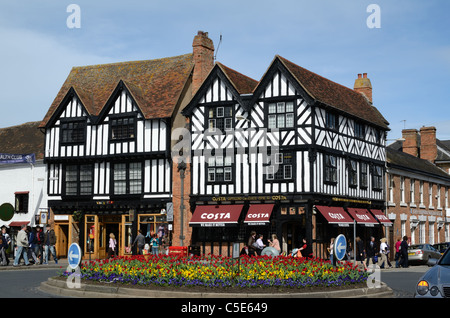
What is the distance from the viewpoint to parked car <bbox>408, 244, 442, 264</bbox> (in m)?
36.2

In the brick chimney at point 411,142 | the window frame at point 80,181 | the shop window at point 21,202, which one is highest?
the brick chimney at point 411,142

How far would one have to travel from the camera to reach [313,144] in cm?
3397

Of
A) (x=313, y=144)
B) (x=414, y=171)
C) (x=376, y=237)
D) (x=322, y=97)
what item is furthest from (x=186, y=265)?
(x=414, y=171)

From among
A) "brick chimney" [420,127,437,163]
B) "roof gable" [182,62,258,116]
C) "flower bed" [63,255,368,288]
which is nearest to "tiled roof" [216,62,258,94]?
"roof gable" [182,62,258,116]

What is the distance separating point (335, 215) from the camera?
35188 mm

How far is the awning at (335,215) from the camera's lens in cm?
3412

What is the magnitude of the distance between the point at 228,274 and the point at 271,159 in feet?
60.9

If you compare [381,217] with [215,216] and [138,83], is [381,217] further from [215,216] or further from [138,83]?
[138,83]

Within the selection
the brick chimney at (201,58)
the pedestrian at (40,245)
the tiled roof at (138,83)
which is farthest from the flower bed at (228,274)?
the brick chimney at (201,58)

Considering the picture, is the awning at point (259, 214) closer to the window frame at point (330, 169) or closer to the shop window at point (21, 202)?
the window frame at point (330, 169)

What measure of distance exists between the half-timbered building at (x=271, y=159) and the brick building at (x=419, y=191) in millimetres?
5915

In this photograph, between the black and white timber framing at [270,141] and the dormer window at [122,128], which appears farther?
the dormer window at [122,128]

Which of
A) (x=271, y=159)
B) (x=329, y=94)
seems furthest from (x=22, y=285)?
(x=329, y=94)
